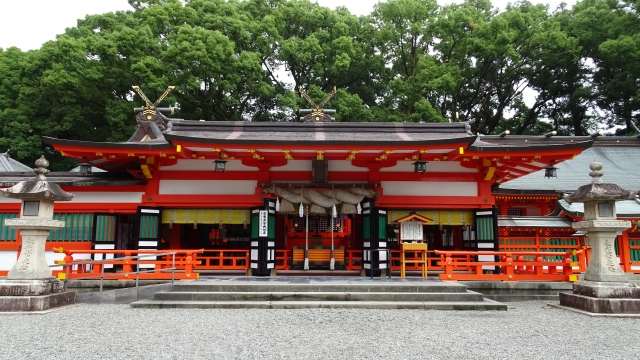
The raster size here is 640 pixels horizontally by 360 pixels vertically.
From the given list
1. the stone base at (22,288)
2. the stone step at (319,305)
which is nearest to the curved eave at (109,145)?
the stone base at (22,288)

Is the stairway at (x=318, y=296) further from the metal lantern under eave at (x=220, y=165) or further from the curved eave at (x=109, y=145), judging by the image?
the curved eave at (x=109, y=145)

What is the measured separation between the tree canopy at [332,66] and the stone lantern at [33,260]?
15.8m

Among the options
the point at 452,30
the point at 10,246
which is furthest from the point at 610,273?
the point at 452,30

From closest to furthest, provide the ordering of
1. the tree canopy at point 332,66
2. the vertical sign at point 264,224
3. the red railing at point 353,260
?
the vertical sign at point 264,224 → the red railing at point 353,260 → the tree canopy at point 332,66

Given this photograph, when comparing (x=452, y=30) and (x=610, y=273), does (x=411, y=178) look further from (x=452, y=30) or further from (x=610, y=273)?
(x=452, y=30)

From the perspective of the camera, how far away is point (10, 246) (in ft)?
38.3

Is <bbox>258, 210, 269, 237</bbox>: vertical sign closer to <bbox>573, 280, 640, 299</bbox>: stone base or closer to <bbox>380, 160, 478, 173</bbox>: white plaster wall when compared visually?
<bbox>380, 160, 478, 173</bbox>: white plaster wall

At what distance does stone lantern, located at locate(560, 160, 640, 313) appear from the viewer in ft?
25.3

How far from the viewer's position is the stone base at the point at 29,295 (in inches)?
299

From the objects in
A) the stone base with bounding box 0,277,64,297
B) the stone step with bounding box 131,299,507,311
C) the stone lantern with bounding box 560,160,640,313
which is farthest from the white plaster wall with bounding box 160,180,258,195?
the stone lantern with bounding box 560,160,640,313

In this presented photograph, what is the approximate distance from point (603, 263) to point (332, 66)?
67.5ft

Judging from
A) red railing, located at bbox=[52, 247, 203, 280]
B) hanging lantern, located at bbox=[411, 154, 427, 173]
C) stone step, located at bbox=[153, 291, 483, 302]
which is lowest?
stone step, located at bbox=[153, 291, 483, 302]

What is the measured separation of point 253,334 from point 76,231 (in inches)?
334

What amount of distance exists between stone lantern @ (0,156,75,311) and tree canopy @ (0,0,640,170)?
15846 millimetres
